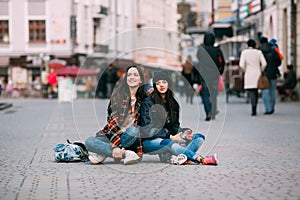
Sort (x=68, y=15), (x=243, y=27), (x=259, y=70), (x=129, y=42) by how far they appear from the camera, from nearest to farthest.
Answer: (x=129, y=42)
(x=259, y=70)
(x=243, y=27)
(x=68, y=15)

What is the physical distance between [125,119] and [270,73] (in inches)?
469

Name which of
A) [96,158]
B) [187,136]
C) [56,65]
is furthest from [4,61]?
[187,136]

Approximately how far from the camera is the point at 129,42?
11656 millimetres

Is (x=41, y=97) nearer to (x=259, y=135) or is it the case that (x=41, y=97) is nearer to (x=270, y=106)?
(x=270, y=106)

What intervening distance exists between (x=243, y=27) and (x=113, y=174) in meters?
39.0

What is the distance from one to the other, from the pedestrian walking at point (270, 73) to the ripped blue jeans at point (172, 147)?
10.8m

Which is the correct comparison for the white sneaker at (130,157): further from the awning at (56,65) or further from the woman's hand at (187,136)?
the awning at (56,65)

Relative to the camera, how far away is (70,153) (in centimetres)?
1003

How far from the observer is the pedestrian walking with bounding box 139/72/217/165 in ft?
31.0

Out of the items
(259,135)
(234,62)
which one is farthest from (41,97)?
(259,135)

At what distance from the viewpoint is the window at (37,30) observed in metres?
59.1

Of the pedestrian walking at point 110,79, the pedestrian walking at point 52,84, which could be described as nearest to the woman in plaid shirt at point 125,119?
the pedestrian walking at point 110,79

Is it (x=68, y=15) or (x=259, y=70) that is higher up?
(x=68, y=15)

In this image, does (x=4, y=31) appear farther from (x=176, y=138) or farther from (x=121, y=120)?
(x=176, y=138)
